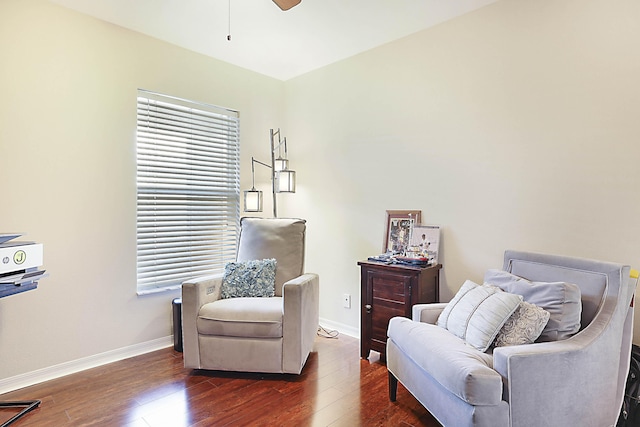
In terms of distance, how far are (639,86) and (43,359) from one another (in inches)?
164

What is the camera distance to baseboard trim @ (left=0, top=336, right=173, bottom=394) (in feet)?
8.14

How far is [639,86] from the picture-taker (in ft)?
6.91

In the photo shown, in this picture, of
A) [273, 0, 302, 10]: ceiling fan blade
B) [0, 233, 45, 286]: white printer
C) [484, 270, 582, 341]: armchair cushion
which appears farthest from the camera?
[273, 0, 302, 10]: ceiling fan blade

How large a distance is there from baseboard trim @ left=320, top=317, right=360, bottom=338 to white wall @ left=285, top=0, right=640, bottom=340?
0.05m

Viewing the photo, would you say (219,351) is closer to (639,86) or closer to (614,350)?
(614,350)

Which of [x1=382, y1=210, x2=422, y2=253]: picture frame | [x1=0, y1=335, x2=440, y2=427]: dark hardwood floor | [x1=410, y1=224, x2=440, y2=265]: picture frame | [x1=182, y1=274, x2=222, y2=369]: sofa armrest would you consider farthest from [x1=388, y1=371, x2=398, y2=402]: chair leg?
[x1=182, y1=274, x2=222, y2=369]: sofa armrest

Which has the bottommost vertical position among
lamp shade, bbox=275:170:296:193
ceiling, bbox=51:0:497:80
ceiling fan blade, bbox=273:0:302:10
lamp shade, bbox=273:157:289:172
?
lamp shade, bbox=275:170:296:193

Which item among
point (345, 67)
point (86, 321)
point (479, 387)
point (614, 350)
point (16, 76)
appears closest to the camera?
point (479, 387)

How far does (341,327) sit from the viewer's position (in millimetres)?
3617

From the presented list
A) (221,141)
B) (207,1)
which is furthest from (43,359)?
(207,1)

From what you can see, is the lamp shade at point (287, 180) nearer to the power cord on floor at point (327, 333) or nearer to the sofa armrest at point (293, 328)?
the sofa armrest at point (293, 328)

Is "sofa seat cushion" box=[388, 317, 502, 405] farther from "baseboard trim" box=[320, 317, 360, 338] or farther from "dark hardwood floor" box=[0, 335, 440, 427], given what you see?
"baseboard trim" box=[320, 317, 360, 338]

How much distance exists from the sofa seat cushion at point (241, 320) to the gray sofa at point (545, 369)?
920 mm

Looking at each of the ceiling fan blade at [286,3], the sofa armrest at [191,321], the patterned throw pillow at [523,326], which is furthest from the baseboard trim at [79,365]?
the ceiling fan blade at [286,3]
